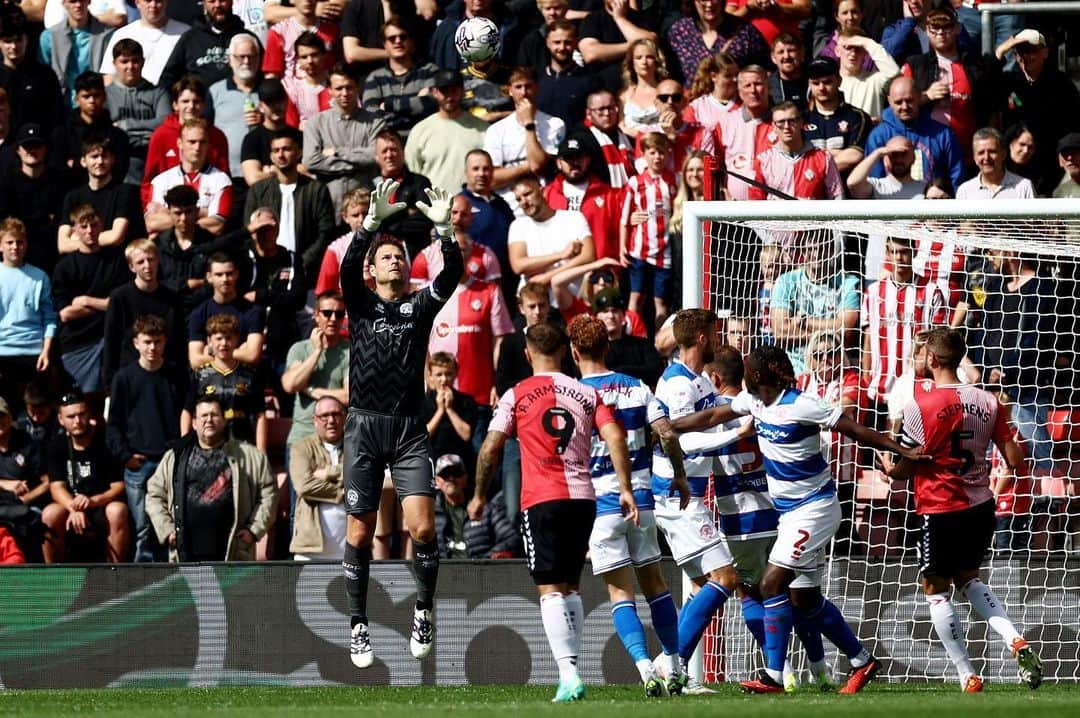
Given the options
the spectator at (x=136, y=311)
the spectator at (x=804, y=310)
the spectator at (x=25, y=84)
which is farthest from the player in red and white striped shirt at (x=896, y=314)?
the spectator at (x=25, y=84)

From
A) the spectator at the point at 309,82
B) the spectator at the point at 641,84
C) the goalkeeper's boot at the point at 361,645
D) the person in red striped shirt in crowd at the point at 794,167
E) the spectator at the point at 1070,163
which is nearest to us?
the goalkeeper's boot at the point at 361,645

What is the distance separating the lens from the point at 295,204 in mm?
15875

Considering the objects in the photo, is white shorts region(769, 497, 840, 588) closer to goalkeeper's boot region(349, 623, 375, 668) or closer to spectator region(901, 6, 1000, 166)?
goalkeeper's boot region(349, 623, 375, 668)

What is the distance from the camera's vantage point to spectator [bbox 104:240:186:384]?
1522cm

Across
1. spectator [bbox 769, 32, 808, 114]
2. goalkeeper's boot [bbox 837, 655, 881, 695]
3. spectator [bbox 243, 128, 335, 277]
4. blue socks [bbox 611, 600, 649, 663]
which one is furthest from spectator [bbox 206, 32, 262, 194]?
goalkeeper's boot [bbox 837, 655, 881, 695]

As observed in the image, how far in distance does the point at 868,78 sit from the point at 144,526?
7621mm

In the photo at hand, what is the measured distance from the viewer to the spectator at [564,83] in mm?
16594

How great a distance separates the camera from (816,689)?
11477mm

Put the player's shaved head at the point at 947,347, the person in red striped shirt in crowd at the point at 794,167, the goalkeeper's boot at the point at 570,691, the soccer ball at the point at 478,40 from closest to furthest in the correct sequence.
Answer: the goalkeeper's boot at the point at 570,691 < the player's shaved head at the point at 947,347 < the person in red striped shirt in crowd at the point at 794,167 < the soccer ball at the point at 478,40

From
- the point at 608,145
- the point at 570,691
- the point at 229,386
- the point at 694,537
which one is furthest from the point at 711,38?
the point at 570,691

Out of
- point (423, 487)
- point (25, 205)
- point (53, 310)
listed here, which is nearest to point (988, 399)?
point (423, 487)

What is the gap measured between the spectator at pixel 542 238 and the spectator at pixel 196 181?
9.28 feet

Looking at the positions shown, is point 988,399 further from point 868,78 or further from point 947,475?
point 868,78

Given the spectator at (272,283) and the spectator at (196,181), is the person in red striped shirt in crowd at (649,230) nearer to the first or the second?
the spectator at (272,283)
